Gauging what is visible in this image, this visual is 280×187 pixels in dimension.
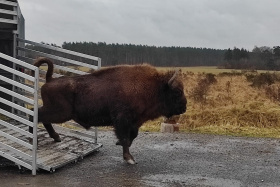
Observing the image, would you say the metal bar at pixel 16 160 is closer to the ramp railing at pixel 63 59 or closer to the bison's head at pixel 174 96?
the ramp railing at pixel 63 59

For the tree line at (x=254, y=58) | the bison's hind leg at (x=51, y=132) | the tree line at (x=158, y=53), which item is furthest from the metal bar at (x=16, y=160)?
the tree line at (x=254, y=58)

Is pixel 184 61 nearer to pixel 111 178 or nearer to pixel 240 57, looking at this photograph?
pixel 240 57

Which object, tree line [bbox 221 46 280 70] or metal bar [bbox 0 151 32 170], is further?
tree line [bbox 221 46 280 70]

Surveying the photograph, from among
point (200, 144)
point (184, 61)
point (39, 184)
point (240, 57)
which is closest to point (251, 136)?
point (200, 144)

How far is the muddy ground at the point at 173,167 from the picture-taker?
712cm

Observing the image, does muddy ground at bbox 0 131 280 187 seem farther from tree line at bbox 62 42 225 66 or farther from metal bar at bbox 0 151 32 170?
tree line at bbox 62 42 225 66

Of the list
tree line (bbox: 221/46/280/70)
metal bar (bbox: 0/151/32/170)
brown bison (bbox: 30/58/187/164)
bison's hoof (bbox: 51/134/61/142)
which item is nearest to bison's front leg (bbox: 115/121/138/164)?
brown bison (bbox: 30/58/187/164)

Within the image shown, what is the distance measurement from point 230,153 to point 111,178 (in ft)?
11.8

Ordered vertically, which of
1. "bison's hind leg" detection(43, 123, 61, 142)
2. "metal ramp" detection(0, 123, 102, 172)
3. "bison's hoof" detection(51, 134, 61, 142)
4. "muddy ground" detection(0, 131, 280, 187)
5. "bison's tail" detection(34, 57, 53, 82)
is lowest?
"muddy ground" detection(0, 131, 280, 187)

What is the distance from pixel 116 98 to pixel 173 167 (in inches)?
68.4

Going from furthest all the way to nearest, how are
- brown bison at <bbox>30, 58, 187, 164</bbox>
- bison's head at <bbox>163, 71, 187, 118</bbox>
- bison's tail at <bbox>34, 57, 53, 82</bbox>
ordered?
bison's tail at <bbox>34, 57, 53, 82</bbox> → bison's head at <bbox>163, 71, 187, 118</bbox> → brown bison at <bbox>30, 58, 187, 164</bbox>

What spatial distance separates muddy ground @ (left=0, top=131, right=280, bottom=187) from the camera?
7.12m

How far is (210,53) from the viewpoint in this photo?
73.9 meters

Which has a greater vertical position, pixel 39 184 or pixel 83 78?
pixel 83 78
